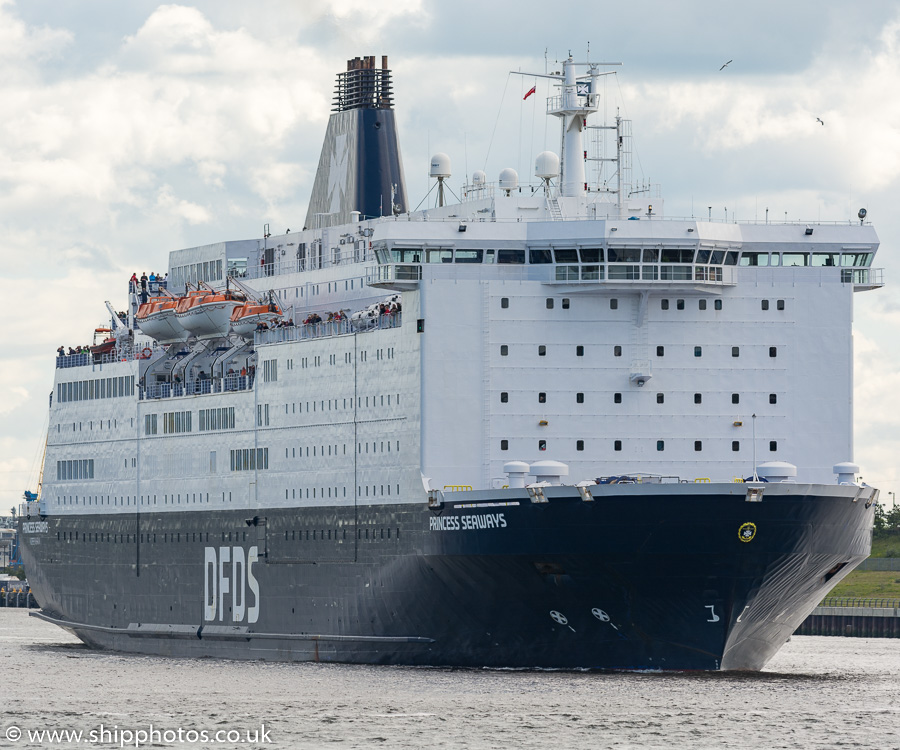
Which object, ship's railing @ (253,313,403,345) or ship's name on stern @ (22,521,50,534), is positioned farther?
ship's name on stern @ (22,521,50,534)

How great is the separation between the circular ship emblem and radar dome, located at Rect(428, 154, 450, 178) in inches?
672

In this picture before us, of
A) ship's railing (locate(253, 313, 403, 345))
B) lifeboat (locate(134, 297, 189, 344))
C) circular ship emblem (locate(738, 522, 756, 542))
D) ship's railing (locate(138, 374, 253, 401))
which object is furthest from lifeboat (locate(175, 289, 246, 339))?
circular ship emblem (locate(738, 522, 756, 542))

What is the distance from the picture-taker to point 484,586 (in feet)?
159

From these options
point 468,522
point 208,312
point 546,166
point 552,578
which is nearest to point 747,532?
point 552,578

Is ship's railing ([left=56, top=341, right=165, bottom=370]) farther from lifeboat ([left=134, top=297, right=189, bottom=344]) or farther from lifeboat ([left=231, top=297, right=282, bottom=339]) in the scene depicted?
lifeboat ([left=231, top=297, right=282, bottom=339])

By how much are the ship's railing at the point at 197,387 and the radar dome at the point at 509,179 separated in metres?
9.47

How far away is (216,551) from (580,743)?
70.5 feet

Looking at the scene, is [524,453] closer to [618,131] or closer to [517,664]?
[517,664]

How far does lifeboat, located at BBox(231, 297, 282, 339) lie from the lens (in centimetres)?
5972

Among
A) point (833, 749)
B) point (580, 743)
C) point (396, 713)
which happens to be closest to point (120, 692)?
point (396, 713)

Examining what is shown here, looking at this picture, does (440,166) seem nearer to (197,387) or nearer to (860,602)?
(197,387)

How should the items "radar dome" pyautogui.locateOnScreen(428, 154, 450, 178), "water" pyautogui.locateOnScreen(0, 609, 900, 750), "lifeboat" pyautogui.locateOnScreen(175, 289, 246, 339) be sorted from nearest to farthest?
"water" pyautogui.locateOnScreen(0, 609, 900, 750) → "radar dome" pyautogui.locateOnScreen(428, 154, 450, 178) → "lifeboat" pyautogui.locateOnScreen(175, 289, 246, 339)

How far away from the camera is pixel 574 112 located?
54750 millimetres

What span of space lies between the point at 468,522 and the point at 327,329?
947 centimetres
